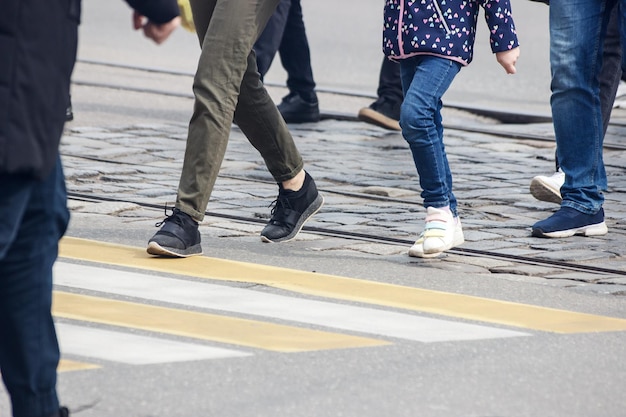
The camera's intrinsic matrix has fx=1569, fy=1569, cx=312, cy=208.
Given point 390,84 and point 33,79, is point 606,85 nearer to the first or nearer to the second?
point 390,84

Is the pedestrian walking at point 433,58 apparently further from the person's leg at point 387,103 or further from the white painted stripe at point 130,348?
the person's leg at point 387,103

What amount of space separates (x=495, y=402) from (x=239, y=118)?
2.41 meters

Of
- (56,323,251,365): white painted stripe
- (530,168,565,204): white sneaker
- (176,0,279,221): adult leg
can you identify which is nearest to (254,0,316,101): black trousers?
(530,168,565,204): white sneaker

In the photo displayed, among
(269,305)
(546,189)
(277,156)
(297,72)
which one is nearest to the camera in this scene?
(269,305)

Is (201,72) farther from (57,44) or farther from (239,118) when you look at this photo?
(57,44)

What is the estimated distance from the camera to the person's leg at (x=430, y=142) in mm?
5707

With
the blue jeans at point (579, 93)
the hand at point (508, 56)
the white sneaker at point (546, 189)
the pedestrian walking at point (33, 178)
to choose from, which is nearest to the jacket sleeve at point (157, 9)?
the pedestrian walking at point (33, 178)

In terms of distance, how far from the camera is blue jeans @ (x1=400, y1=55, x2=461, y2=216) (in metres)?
5.71

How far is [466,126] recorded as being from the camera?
384 inches

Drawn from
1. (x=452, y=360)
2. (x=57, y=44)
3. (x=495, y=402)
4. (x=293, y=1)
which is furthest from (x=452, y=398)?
(x=293, y=1)

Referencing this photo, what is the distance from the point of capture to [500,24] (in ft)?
18.8

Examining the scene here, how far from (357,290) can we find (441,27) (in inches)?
43.1

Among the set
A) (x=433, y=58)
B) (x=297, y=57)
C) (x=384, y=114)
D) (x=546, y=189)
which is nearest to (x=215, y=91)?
(x=433, y=58)

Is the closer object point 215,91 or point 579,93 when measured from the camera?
point 215,91
